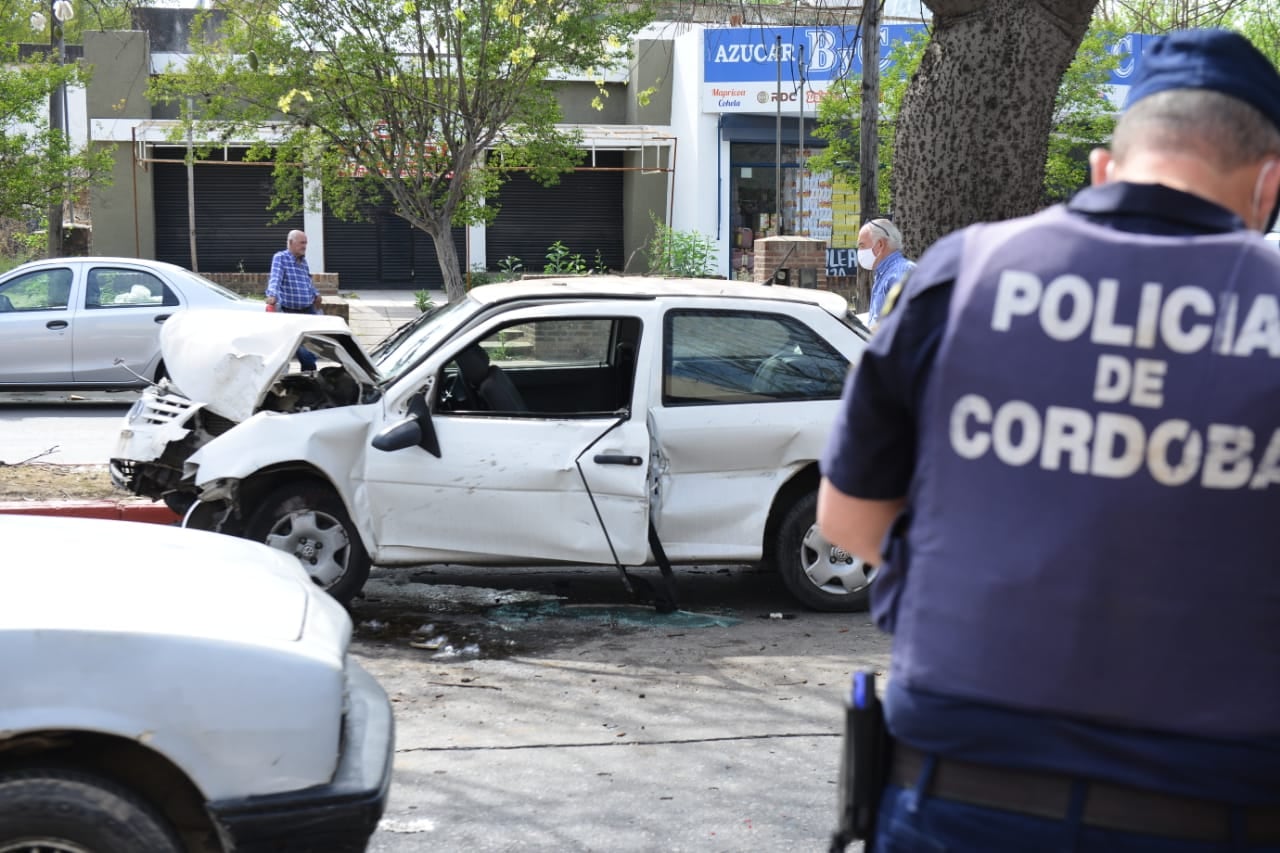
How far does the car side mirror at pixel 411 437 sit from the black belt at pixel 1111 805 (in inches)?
200

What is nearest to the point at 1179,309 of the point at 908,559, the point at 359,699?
the point at 908,559

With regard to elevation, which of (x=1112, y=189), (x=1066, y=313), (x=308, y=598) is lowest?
(x=308, y=598)

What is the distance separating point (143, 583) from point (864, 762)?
1.94m

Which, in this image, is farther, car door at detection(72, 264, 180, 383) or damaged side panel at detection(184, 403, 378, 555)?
car door at detection(72, 264, 180, 383)

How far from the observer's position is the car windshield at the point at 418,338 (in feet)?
23.3

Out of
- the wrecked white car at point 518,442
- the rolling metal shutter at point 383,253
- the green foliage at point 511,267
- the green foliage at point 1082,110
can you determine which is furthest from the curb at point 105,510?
the rolling metal shutter at point 383,253

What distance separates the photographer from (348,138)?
15883mm

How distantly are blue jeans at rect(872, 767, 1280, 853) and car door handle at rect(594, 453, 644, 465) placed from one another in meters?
4.84

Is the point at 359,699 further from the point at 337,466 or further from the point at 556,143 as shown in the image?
the point at 556,143

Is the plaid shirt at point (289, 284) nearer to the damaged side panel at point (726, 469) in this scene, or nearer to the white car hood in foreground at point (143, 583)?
the damaged side panel at point (726, 469)

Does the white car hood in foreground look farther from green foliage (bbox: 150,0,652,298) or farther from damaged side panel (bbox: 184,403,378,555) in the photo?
Result: green foliage (bbox: 150,0,652,298)

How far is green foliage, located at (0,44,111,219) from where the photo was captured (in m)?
18.2

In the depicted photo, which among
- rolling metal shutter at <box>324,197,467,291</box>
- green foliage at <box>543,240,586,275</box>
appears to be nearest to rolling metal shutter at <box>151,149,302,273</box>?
rolling metal shutter at <box>324,197,467,291</box>

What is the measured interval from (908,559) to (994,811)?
348 millimetres
